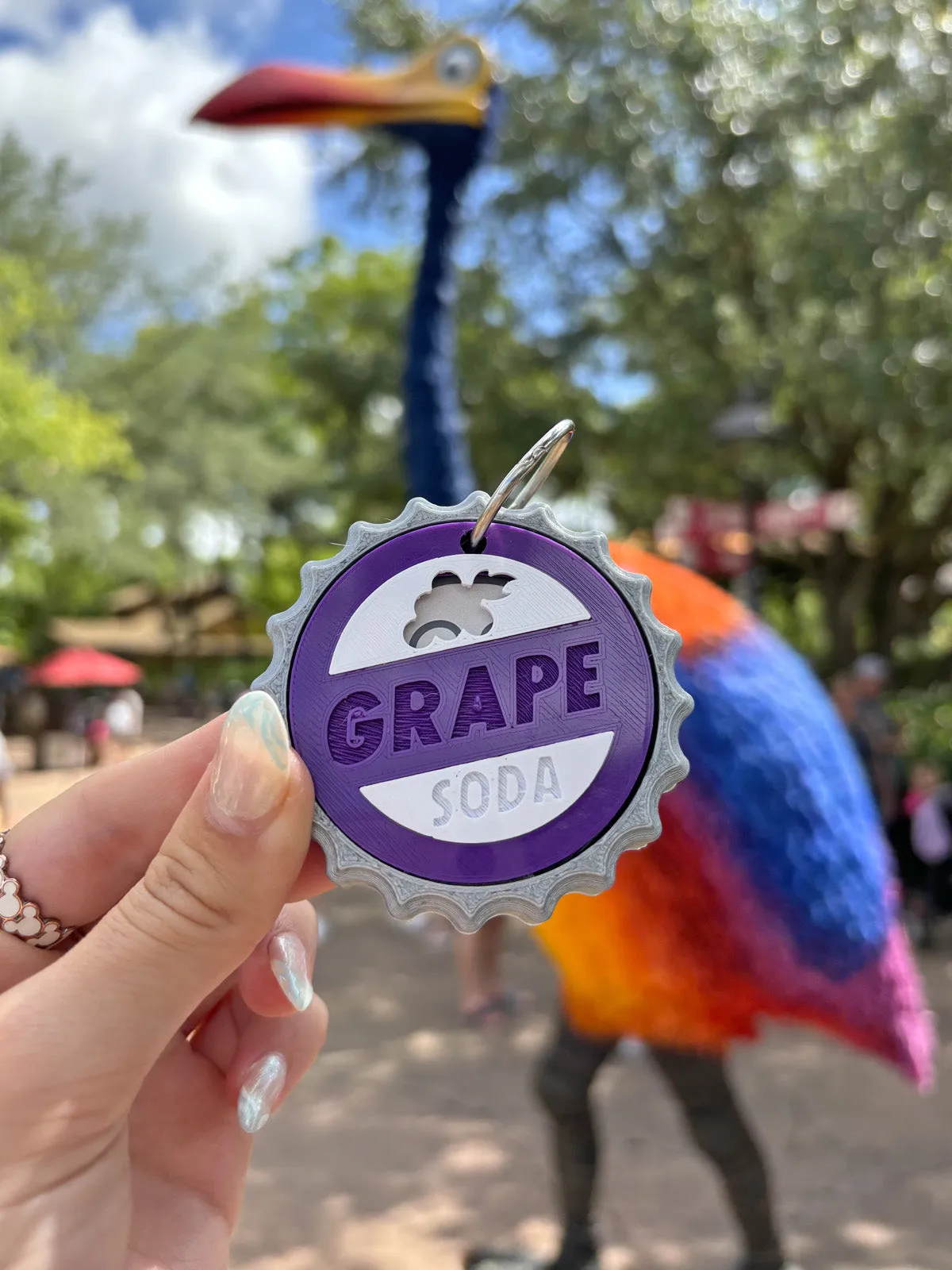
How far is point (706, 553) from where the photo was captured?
10.9 meters

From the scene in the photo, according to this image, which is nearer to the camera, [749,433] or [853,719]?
[853,719]

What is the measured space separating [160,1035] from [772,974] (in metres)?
1.62

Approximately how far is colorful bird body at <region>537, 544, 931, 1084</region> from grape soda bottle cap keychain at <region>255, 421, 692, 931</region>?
114 centimetres

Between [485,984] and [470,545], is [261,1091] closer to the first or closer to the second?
[470,545]

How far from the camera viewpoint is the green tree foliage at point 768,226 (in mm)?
7547

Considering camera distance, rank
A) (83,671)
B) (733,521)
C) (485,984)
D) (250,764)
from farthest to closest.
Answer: (83,671) → (733,521) → (485,984) → (250,764)

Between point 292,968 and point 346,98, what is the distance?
3.17 m

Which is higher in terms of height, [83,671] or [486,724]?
[83,671]

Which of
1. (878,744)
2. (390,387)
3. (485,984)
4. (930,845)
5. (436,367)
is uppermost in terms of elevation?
(390,387)

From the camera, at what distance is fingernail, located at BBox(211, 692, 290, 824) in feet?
3.10

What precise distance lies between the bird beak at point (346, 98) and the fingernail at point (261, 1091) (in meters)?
3.03

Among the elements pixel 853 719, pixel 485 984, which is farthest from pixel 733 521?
pixel 485 984

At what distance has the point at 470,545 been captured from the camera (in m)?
1.11

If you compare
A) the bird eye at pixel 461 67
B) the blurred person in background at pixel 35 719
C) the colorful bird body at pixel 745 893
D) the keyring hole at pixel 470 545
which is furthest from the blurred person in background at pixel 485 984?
the blurred person in background at pixel 35 719
